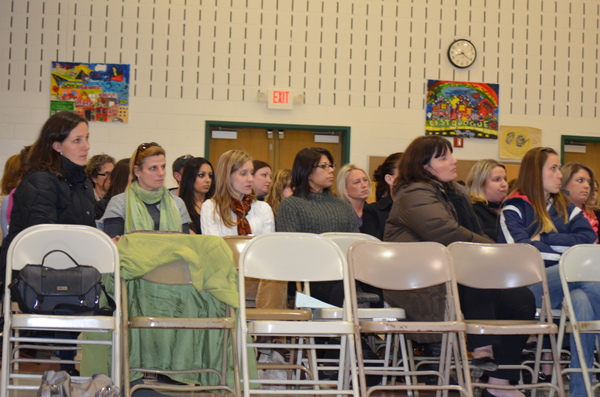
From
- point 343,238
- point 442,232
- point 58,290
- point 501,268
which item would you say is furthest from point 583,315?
point 58,290

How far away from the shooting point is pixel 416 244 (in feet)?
10.9

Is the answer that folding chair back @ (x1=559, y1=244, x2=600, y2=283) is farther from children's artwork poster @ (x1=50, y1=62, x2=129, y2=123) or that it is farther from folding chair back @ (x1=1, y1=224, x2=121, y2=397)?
children's artwork poster @ (x1=50, y1=62, x2=129, y2=123)

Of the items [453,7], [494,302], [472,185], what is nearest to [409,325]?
[494,302]

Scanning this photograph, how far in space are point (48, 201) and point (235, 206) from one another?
4.20 ft

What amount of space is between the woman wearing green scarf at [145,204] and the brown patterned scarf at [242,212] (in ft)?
1.29

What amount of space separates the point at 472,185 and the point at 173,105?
4.09 metres

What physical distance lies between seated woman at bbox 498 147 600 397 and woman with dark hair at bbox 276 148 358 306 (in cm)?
103

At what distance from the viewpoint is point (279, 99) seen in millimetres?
8344

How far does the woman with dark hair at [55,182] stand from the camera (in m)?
3.47

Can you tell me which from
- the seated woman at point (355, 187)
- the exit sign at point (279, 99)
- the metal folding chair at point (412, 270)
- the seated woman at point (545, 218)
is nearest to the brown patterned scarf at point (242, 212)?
the seated woman at point (355, 187)

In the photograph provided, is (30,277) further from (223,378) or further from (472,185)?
(472,185)

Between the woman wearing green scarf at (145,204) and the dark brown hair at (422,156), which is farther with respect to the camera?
the woman wearing green scarf at (145,204)

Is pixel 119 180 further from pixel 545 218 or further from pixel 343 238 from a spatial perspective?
pixel 545 218

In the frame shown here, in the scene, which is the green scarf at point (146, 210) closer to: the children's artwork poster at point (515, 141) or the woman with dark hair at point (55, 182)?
the woman with dark hair at point (55, 182)
